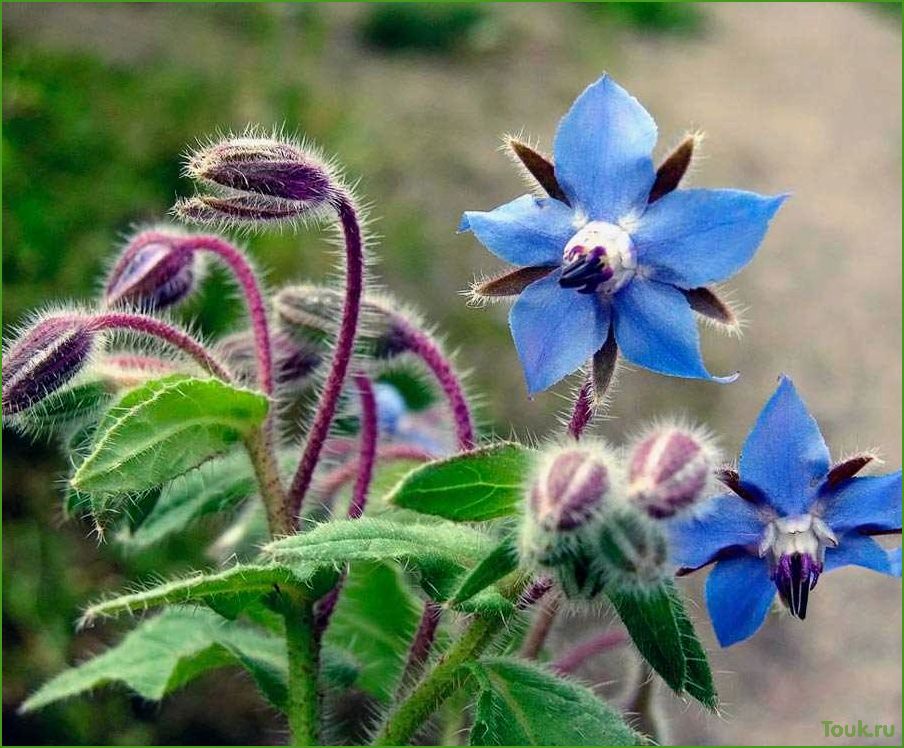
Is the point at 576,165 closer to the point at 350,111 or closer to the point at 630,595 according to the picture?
the point at 630,595

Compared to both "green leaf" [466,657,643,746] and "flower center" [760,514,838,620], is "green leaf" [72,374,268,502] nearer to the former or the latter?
"green leaf" [466,657,643,746]

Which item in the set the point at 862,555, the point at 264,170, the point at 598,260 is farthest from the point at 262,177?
the point at 862,555

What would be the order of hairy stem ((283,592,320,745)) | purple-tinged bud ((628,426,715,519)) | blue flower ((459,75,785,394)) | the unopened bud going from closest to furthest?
purple-tinged bud ((628,426,715,519)) < blue flower ((459,75,785,394)) < hairy stem ((283,592,320,745)) < the unopened bud

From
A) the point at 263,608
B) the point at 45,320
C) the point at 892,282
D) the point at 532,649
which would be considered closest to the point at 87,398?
the point at 45,320

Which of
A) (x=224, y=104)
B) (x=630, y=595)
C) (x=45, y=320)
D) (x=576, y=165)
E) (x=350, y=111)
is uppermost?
(x=350, y=111)


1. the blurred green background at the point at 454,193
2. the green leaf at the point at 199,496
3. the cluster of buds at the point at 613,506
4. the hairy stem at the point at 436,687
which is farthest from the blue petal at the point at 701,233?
the blurred green background at the point at 454,193

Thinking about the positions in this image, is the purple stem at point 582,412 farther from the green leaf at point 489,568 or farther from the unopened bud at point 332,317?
the unopened bud at point 332,317

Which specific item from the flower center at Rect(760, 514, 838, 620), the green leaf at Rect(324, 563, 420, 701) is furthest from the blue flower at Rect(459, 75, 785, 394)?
the green leaf at Rect(324, 563, 420, 701)
